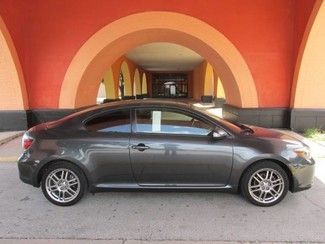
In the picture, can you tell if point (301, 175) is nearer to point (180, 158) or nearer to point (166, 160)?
point (180, 158)

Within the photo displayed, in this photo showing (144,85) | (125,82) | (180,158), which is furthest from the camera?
(144,85)

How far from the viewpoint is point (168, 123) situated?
186 inches

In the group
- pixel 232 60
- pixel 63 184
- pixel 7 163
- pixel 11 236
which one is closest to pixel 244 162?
pixel 63 184

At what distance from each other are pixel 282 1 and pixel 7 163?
25.9 feet

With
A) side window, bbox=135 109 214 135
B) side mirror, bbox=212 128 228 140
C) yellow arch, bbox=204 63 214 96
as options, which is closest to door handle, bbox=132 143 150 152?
side window, bbox=135 109 214 135

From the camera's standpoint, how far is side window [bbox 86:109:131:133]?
186 inches

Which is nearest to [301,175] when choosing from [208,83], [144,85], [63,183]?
[63,183]

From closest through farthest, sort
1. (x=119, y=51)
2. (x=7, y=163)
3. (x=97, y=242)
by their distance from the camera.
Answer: (x=97, y=242) → (x=7, y=163) → (x=119, y=51)

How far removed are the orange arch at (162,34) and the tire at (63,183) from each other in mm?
5815

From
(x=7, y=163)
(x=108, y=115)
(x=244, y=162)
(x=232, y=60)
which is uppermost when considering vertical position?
(x=232, y=60)

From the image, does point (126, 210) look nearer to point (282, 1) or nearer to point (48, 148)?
point (48, 148)

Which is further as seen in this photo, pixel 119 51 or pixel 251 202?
pixel 119 51

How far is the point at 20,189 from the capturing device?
5.38 metres

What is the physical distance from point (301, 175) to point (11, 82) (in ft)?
25.6
